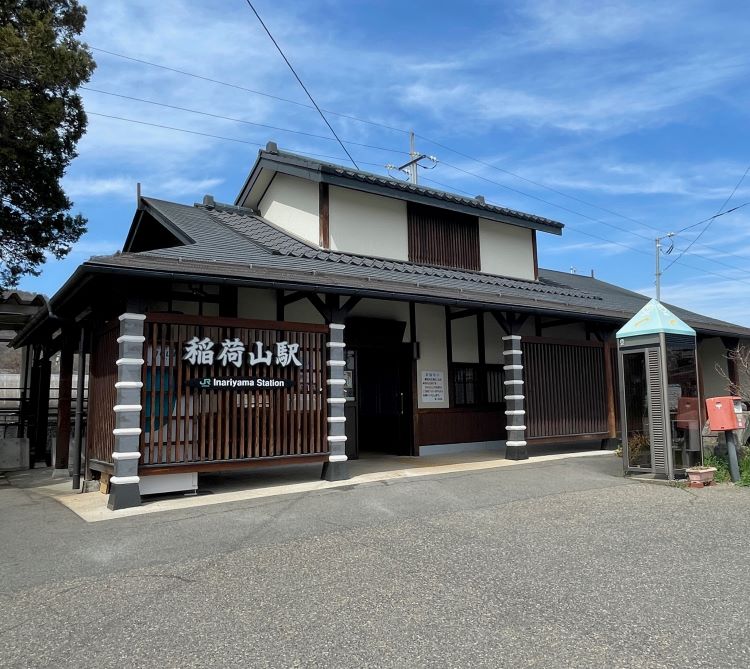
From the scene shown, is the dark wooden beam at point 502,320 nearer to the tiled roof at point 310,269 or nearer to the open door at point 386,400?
the tiled roof at point 310,269

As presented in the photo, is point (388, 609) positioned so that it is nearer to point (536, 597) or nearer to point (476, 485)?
point (536, 597)

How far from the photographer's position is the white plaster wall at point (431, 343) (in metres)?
12.1

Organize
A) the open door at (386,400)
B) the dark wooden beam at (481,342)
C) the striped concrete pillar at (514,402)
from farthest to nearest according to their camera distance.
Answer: the dark wooden beam at (481,342)
the open door at (386,400)
the striped concrete pillar at (514,402)

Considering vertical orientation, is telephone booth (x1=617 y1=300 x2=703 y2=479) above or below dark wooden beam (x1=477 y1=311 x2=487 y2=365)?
below

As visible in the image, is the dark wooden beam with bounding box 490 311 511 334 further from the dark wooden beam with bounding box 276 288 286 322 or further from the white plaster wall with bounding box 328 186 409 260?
the dark wooden beam with bounding box 276 288 286 322

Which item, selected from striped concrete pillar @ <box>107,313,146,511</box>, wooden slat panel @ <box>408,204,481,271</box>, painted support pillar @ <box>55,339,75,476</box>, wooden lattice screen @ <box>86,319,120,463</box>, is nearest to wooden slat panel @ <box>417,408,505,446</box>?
wooden slat panel @ <box>408,204,481,271</box>

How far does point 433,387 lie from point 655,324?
15.2 ft

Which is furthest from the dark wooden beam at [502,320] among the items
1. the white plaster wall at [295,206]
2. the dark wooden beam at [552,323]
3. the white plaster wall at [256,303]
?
the white plaster wall at [256,303]

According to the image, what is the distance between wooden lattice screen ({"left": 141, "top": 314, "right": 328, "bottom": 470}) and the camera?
7289mm

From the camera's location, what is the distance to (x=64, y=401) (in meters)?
10.9

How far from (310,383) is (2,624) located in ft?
17.0

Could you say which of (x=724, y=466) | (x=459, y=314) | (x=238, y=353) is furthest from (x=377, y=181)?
(x=724, y=466)

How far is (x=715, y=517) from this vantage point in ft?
20.8

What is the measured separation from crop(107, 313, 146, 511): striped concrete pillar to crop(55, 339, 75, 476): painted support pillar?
4595 mm
